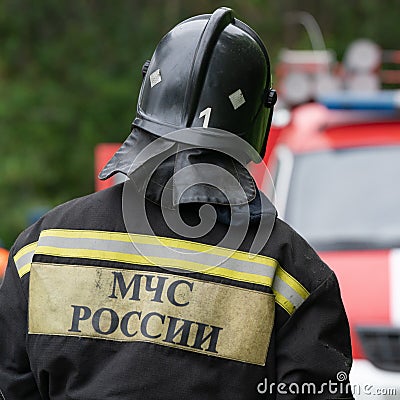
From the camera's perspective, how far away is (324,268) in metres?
2.26

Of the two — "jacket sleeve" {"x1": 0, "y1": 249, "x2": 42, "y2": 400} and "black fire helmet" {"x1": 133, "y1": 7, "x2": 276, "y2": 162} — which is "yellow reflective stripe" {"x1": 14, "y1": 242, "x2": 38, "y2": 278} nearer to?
"jacket sleeve" {"x1": 0, "y1": 249, "x2": 42, "y2": 400}

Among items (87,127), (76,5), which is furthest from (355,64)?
(76,5)

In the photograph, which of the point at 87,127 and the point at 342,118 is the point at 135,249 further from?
the point at 87,127

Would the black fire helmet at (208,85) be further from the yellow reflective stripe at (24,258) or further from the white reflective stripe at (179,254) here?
the yellow reflective stripe at (24,258)

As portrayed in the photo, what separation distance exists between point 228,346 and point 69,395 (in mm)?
350

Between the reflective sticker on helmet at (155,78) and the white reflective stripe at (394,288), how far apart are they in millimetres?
2105

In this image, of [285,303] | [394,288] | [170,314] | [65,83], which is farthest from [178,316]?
[65,83]

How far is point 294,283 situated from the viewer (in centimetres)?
221

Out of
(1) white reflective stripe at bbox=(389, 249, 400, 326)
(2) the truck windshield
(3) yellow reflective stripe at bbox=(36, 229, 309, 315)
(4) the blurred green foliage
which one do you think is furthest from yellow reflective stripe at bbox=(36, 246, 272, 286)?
(4) the blurred green foliage

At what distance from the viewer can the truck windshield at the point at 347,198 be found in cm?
472

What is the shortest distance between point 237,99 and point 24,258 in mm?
591

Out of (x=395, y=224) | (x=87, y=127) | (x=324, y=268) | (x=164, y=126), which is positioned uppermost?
(x=164, y=126)

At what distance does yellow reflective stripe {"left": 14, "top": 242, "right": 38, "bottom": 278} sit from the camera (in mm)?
2297

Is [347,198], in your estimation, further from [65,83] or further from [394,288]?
[65,83]
